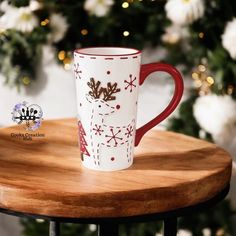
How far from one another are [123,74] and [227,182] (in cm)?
25

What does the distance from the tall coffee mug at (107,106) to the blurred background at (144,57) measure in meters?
0.75

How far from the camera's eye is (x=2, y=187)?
2.80ft

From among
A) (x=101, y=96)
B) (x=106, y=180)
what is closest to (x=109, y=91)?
(x=101, y=96)

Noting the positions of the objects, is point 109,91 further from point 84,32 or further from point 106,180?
point 84,32

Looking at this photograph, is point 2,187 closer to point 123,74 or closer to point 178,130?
point 123,74

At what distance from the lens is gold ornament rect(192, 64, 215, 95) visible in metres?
1.74

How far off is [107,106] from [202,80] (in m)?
0.89

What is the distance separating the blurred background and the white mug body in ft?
2.46

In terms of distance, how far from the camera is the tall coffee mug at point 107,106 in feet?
2.97

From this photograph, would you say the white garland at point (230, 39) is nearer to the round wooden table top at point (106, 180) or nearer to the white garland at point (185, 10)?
the white garland at point (185, 10)

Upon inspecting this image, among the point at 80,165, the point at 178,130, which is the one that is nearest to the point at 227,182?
the point at 80,165

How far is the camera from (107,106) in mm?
915

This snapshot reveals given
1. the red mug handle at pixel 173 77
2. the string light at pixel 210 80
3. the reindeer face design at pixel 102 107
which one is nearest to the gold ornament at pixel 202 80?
the string light at pixel 210 80

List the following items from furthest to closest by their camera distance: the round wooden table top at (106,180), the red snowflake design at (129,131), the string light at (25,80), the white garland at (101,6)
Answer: the string light at (25,80) < the white garland at (101,6) < the red snowflake design at (129,131) < the round wooden table top at (106,180)
